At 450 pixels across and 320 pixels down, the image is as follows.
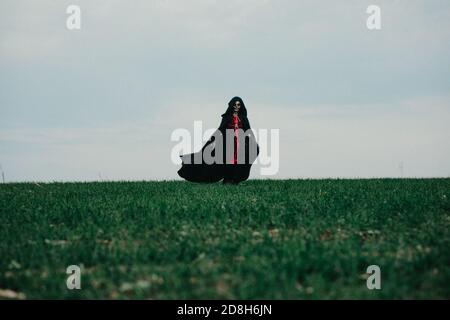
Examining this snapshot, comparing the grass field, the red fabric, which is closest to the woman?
the red fabric

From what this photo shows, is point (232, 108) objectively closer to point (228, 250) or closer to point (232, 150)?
point (232, 150)

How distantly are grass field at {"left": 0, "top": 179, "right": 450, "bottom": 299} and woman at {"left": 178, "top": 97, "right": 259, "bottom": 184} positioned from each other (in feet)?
32.3

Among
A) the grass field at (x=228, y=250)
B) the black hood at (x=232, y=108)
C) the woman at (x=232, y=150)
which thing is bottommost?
the grass field at (x=228, y=250)

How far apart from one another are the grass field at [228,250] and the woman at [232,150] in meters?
9.84

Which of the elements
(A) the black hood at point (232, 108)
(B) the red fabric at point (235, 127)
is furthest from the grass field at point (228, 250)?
(A) the black hood at point (232, 108)

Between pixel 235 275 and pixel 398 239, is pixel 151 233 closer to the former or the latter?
pixel 235 275

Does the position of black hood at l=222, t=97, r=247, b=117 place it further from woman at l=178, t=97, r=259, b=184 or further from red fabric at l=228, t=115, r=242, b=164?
red fabric at l=228, t=115, r=242, b=164

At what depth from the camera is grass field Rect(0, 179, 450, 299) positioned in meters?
5.05

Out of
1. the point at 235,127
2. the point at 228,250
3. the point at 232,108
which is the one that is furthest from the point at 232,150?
the point at 228,250

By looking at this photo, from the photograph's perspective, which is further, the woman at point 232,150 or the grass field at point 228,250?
the woman at point 232,150

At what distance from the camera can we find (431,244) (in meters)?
7.12

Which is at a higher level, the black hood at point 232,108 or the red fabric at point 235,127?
the black hood at point 232,108

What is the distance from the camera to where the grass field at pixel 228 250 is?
16.6 ft

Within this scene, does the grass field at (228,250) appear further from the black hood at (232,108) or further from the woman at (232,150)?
the black hood at (232,108)
